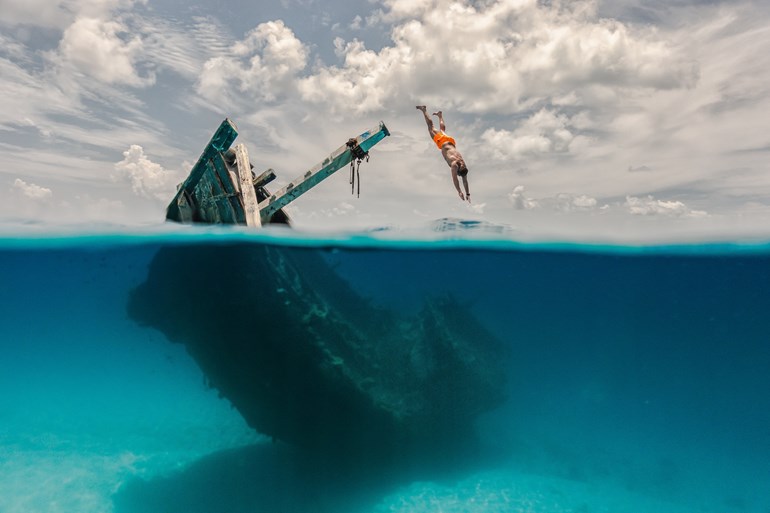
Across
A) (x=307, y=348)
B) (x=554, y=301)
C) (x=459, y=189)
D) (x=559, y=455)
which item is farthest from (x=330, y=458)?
(x=554, y=301)

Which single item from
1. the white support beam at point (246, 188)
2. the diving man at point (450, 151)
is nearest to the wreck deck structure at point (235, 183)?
the white support beam at point (246, 188)

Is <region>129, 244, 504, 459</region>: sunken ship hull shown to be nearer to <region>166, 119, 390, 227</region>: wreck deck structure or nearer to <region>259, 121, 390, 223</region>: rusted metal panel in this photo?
<region>166, 119, 390, 227</region>: wreck deck structure

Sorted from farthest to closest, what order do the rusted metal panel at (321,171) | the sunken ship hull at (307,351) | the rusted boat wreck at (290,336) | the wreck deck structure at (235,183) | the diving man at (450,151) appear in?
the sunken ship hull at (307,351) < the rusted boat wreck at (290,336) < the wreck deck structure at (235,183) < the rusted metal panel at (321,171) < the diving man at (450,151)

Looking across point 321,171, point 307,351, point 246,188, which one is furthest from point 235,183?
point 307,351

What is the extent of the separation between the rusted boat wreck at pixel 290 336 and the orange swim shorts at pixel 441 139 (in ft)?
3.99

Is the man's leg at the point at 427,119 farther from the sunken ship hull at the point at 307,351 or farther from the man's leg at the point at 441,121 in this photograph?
the sunken ship hull at the point at 307,351

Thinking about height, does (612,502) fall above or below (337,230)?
below

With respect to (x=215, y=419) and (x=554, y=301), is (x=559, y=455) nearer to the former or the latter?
(x=554, y=301)

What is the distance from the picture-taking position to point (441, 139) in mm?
7492

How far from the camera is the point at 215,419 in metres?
20.0

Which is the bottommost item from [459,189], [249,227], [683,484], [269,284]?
[683,484]

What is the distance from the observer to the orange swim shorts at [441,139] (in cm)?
734

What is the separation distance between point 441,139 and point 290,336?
256 inches

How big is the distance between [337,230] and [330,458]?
8086 millimetres
